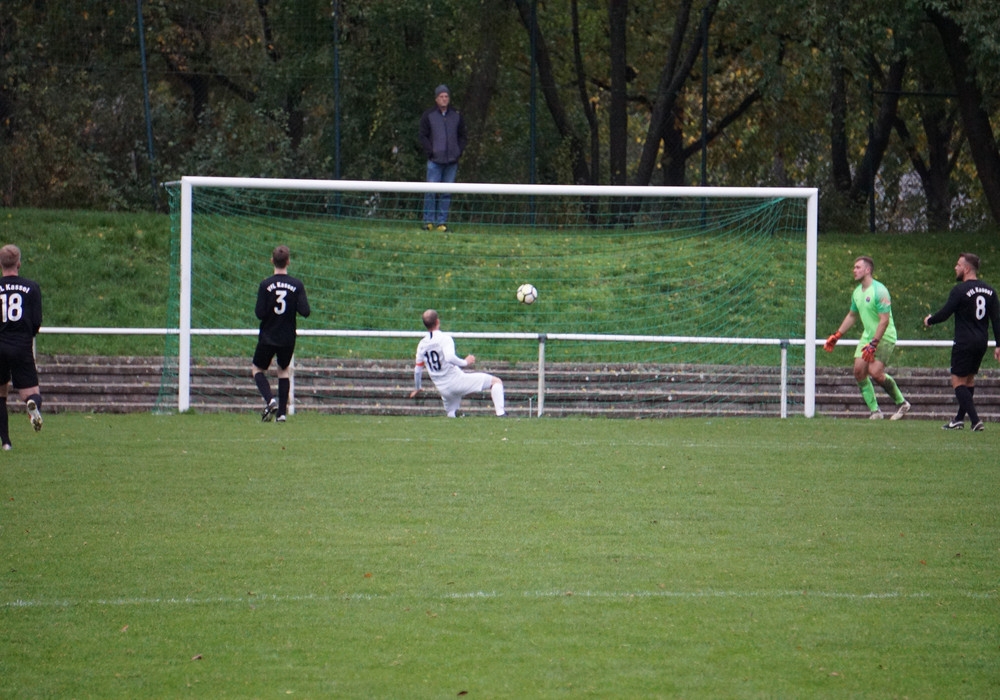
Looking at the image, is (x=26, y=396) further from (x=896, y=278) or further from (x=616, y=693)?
(x=896, y=278)

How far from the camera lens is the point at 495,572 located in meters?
6.50

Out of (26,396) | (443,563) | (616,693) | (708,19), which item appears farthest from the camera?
(708,19)

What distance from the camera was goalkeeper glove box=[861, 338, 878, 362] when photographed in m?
14.1

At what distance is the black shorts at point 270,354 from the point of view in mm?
13547

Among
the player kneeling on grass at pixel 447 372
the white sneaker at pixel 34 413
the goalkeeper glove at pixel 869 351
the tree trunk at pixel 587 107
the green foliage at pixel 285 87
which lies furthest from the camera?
the tree trunk at pixel 587 107

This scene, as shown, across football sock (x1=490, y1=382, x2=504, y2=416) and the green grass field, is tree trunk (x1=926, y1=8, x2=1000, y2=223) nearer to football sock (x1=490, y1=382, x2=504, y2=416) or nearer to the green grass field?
football sock (x1=490, y1=382, x2=504, y2=416)

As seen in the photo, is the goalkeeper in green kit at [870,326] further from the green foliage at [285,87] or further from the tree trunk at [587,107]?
the tree trunk at [587,107]

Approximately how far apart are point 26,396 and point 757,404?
30.5ft

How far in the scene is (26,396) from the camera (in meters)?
11.4

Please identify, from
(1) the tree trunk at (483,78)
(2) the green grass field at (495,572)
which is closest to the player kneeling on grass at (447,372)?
(2) the green grass field at (495,572)

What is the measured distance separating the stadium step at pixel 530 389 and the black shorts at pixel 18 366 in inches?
196

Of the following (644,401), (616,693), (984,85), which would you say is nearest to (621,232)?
(644,401)

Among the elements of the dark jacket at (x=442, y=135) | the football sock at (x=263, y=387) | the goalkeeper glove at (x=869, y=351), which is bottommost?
the football sock at (x=263, y=387)

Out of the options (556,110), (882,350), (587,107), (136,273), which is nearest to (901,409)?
(882,350)
